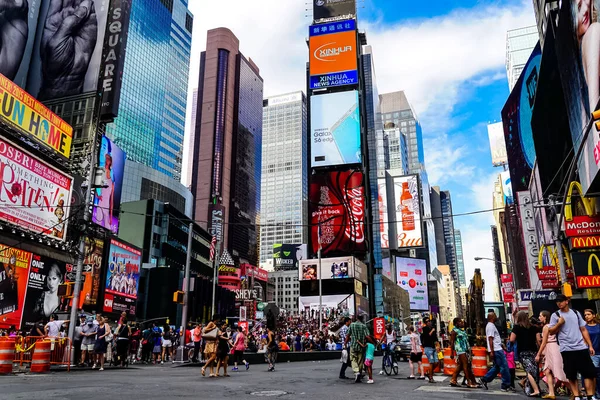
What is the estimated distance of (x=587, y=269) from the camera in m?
19.1

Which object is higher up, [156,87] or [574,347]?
[156,87]

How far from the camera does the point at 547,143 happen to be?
1208 inches

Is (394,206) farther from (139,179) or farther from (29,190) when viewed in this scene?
(29,190)

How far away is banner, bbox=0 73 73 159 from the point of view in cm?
2719

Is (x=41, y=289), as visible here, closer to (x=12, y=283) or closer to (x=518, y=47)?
(x=12, y=283)

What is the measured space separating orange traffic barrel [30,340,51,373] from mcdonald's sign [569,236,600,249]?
1995 centimetres

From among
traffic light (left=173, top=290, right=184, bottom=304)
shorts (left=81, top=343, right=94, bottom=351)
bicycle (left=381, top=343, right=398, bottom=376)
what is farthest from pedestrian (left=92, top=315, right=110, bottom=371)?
bicycle (left=381, top=343, right=398, bottom=376)

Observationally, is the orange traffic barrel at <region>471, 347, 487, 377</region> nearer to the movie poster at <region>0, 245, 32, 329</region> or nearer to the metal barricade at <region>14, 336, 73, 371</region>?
the metal barricade at <region>14, 336, 73, 371</region>

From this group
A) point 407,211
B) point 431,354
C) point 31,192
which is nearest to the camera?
point 431,354

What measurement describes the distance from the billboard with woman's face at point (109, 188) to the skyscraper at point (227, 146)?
97.7 metres

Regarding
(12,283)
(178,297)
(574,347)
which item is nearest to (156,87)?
(12,283)

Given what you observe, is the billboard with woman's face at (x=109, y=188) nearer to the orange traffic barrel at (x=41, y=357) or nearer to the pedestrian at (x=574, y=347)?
the orange traffic barrel at (x=41, y=357)

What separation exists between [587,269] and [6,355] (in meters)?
20.6

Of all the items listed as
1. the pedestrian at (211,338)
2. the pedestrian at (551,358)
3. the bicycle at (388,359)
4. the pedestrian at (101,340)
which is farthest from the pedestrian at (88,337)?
the pedestrian at (551,358)
